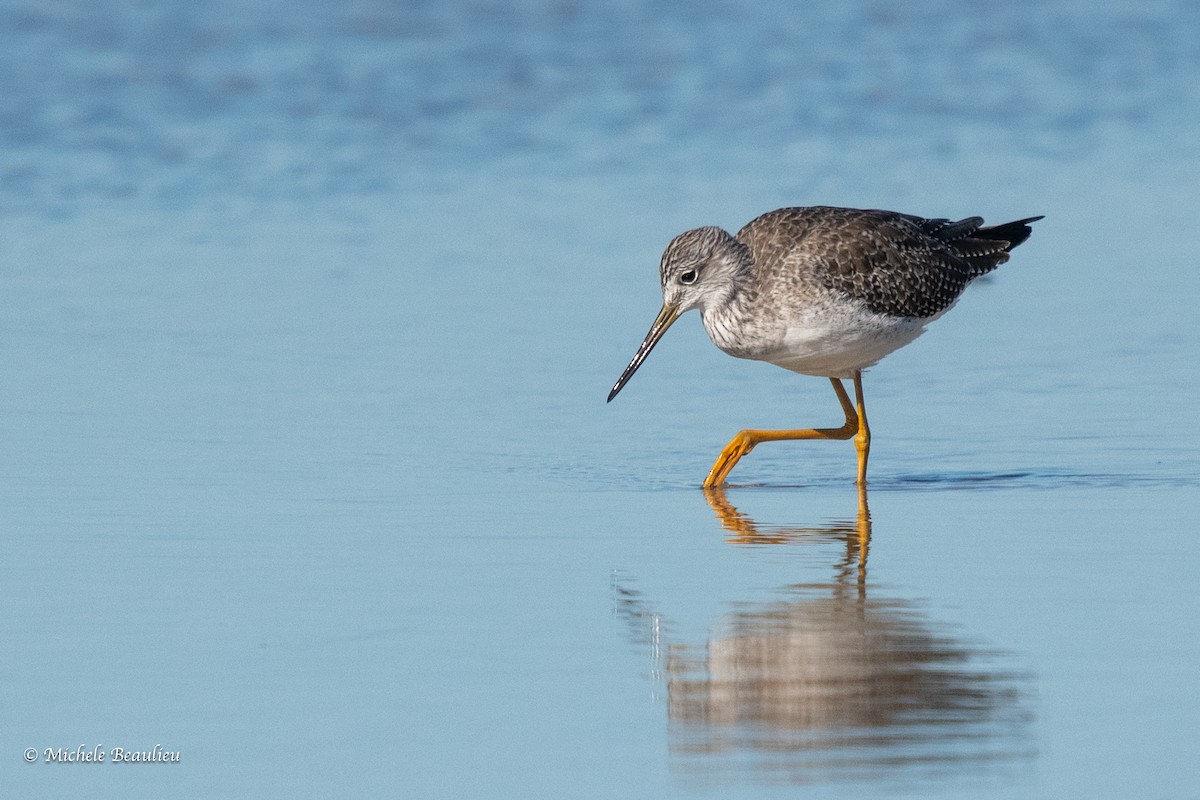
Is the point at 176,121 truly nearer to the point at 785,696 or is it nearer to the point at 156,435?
the point at 156,435

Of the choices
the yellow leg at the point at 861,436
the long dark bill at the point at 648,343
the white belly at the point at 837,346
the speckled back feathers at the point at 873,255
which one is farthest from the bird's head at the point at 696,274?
the yellow leg at the point at 861,436

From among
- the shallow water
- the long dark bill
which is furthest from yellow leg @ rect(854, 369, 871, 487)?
the long dark bill

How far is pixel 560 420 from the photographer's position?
1035 centimetres

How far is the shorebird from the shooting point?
9.84m

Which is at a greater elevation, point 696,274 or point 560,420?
point 696,274

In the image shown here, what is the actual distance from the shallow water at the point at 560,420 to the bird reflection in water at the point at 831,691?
0.02 metres

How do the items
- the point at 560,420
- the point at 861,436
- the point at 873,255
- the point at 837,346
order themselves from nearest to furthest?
the point at 861,436 → the point at 837,346 → the point at 873,255 → the point at 560,420

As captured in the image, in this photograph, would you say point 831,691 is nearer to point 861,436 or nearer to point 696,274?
point 861,436

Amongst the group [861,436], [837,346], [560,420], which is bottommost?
[861,436]

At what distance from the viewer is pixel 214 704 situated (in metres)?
5.97

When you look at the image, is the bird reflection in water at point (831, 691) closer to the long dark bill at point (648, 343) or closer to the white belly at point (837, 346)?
the white belly at point (837, 346)

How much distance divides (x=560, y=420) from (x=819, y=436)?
1316mm

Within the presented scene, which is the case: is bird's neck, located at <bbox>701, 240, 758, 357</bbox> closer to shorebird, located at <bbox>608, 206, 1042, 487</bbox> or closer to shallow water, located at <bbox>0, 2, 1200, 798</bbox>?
shorebird, located at <bbox>608, 206, 1042, 487</bbox>

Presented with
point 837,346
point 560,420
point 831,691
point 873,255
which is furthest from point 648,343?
point 831,691
